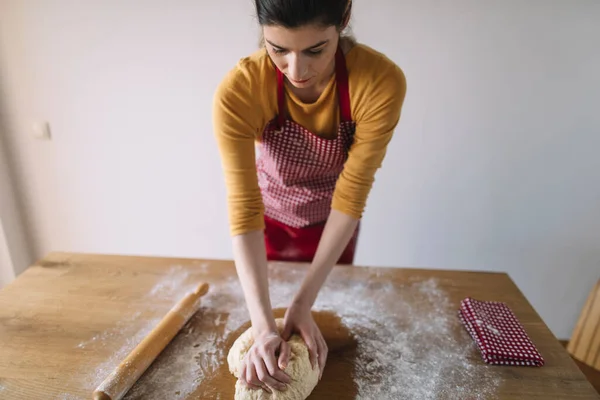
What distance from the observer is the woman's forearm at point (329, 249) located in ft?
3.47

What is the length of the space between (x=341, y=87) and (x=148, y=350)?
0.79 meters

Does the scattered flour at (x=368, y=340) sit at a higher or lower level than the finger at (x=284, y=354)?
lower

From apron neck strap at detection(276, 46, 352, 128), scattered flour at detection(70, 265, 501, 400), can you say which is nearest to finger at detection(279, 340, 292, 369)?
scattered flour at detection(70, 265, 501, 400)

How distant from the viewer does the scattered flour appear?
887 mm

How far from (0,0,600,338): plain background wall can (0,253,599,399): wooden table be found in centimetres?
66

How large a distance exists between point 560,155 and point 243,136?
1.46m

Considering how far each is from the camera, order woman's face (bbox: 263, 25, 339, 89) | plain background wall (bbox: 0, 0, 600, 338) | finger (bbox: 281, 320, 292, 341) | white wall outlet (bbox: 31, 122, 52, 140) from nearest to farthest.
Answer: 1. woman's face (bbox: 263, 25, 339, 89)
2. finger (bbox: 281, 320, 292, 341)
3. plain background wall (bbox: 0, 0, 600, 338)
4. white wall outlet (bbox: 31, 122, 52, 140)

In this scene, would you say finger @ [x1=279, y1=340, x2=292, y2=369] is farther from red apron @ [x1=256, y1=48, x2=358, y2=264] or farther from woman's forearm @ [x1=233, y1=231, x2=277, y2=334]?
red apron @ [x1=256, y1=48, x2=358, y2=264]

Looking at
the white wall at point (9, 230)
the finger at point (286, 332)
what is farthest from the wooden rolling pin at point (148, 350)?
the white wall at point (9, 230)

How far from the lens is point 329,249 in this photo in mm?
1087

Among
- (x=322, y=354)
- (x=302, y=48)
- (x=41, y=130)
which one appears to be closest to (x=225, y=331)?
(x=322, y=354)

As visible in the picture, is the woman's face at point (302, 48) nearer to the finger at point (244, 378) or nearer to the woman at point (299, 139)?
the woman at point (299, 139)

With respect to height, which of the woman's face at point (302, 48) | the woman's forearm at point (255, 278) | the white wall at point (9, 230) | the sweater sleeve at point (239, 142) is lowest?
the white wall at point (9, 230)

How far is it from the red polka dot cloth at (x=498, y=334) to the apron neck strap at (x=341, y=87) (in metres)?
0.62
